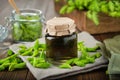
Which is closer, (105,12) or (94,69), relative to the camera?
(94,69)

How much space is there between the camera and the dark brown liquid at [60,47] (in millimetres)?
660

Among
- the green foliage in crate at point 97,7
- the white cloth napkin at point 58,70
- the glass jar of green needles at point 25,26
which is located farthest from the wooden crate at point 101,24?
the white cloth napkin at point 58,70

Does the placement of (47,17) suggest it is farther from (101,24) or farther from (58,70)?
(58,70)

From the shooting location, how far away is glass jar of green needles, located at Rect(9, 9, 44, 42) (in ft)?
2.77

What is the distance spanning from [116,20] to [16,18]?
0.32 m

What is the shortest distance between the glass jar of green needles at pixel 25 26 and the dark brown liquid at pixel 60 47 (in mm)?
184

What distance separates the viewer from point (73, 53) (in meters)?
0.68

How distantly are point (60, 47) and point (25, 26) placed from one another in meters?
0.21

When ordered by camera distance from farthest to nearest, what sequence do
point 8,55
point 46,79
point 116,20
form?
point 116,20 < point 8,55 < point 46,79

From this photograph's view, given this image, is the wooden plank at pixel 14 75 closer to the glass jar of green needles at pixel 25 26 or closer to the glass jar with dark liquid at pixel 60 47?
the glass jar with dark liquid at pixel 60 47

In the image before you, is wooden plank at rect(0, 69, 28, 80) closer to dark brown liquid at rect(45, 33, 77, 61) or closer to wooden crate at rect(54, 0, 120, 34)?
dark brown liquid at rect(45, 33, 77, 61)

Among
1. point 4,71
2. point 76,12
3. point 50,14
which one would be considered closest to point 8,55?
point 4,71

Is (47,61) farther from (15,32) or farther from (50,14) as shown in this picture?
(50,14)

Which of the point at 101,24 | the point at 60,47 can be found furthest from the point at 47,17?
the point at 60,47
